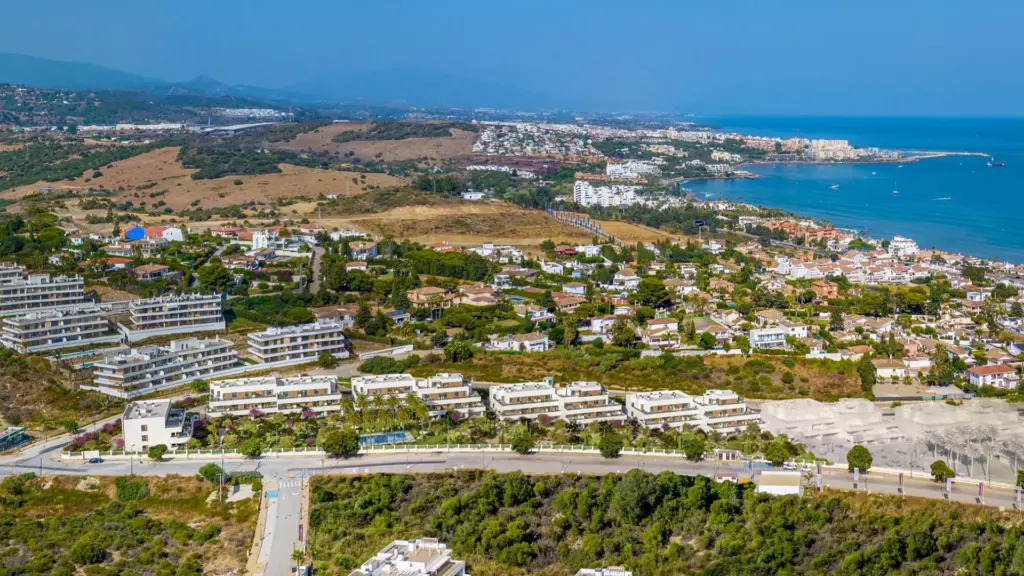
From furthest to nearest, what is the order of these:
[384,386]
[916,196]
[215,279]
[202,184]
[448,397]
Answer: [916,196], [202,184], [215,279], [384,386], [448,397]

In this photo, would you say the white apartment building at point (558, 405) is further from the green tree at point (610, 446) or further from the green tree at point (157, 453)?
the green tree at point (157, 453)

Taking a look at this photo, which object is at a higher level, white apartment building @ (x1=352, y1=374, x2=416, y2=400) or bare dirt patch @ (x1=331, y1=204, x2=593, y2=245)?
bare dirt patch @ (x1=331, y1=204, x2=593, y2=245)

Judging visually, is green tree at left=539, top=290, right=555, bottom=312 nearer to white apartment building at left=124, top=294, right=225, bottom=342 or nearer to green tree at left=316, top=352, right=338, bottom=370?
green tree at left=316, top=352, right=338, bottom=370

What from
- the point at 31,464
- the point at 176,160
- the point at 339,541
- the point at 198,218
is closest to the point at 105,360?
the point at 31,464

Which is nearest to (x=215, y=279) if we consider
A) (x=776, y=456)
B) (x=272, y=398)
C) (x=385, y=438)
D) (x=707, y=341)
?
(x=272, y=398)

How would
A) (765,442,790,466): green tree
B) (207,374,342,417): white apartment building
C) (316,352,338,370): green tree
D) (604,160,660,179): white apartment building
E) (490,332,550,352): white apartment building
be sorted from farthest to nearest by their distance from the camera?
(604,160,660,179): white apartment building → (490,332,550,352): white apartment building → (316,352,338,370): green tree → (207,374,342,417): white apartment building → (765,442,790,466): green tree

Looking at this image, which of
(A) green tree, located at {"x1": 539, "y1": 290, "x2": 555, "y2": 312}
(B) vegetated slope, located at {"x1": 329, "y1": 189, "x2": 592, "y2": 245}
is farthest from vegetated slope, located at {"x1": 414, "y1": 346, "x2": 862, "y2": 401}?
(B) vegetated slope, located at {"x1": 329, "y1": 189, "x2": 592, "y2": 245}

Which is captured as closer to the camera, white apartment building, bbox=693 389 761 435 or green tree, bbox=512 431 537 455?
green tree, bbox=512 431 537 455

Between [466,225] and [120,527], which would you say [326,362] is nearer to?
[120,527]
